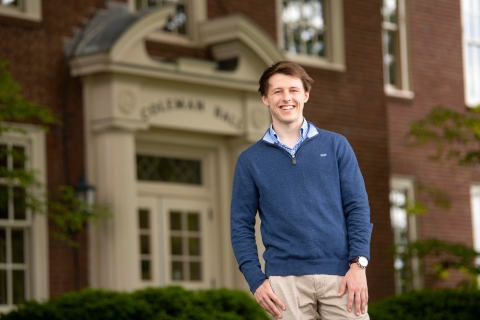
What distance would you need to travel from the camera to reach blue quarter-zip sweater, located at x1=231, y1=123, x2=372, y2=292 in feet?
14.2

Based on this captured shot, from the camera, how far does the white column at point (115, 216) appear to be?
11414 millimetres

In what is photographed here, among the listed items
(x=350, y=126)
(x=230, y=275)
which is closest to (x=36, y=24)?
(x=230, y=275)

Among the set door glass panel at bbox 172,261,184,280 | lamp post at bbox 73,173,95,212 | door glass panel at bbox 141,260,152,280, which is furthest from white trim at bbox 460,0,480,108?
lamp post at bbox 73,173,95,212

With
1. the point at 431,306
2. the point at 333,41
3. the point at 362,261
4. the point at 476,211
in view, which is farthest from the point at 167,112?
the point at 476,211

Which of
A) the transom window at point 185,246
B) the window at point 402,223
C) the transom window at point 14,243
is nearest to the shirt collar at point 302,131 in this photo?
the transom window at point 14,243

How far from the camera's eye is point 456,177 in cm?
1806

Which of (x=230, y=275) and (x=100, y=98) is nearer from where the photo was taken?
(x=100, y=98)

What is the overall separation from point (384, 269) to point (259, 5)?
4107 millimetres

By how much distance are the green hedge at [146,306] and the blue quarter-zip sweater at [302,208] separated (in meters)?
5.03

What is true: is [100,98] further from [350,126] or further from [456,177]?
[456,177]

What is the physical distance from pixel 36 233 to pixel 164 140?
1.95 m

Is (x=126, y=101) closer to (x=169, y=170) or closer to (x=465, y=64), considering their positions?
(x=169, y=170)

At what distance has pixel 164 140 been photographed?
1241 cm

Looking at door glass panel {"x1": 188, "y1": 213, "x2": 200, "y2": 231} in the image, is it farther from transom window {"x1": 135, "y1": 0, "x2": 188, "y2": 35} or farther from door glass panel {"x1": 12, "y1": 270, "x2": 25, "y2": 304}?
door glass panel {"x1": 12, "y1": 270, "x2": 25, "y2": 304}
